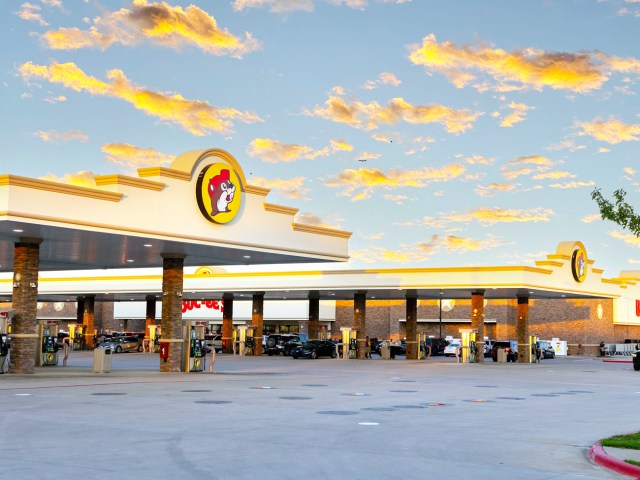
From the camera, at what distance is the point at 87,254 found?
4322 cm

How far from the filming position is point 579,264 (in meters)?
64.6

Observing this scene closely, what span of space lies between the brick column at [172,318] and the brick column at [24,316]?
6135mm

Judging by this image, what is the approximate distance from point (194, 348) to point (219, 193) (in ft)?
25.4

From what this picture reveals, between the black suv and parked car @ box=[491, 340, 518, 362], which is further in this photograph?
the black suv

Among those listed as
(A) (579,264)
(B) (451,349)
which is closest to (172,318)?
(A) (579,264)

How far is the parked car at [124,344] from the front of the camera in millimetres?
77875

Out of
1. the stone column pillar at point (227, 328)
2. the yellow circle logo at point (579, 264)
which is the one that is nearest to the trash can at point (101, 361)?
the yellow circle logo at point (579, 264)

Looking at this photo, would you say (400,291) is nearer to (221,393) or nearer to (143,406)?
(221,393)

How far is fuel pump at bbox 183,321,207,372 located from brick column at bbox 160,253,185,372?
13.8 inches

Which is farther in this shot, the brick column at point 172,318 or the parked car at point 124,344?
the parked car at point 124,344

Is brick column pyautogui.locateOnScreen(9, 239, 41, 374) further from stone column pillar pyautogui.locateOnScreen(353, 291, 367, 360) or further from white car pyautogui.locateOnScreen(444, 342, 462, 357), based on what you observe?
white car pyautogui.locateOnScreen(444, 342, 462, 357)

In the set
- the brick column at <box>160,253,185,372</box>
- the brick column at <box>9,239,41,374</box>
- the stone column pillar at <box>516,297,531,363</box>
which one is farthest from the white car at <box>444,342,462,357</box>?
the brick column at <box>9,239,41,374</box>

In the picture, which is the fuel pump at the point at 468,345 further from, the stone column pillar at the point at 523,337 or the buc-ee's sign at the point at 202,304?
the buc-ee's sign at the point at 202,304

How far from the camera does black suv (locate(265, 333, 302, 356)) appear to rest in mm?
76188
